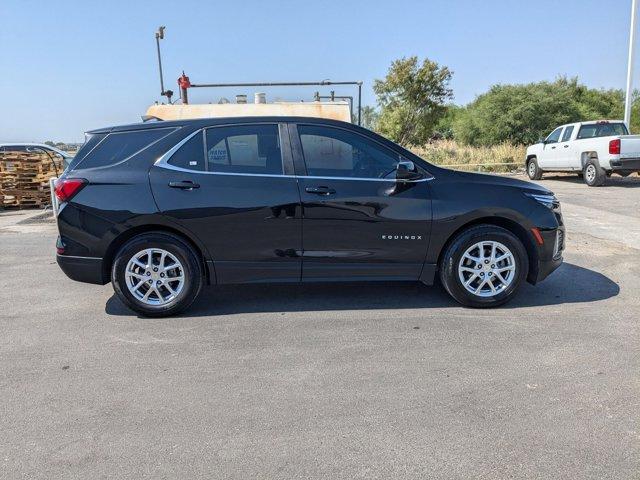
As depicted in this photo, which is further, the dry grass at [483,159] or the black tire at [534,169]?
the dry grass at [483,159]

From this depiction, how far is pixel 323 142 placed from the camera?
477 centimetres

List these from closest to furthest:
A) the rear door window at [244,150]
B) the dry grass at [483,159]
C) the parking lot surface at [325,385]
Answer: the parking lot surface at [325,385] < the rear door window at [244,150] < the dry grass at [483,159]

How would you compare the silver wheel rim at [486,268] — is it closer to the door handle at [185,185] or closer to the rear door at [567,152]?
the door handle at [185,185]

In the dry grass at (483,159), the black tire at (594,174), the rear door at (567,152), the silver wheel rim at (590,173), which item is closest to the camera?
the black tire at (594,174)

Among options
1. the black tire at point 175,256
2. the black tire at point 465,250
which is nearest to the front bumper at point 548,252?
the black tire at point 465,250

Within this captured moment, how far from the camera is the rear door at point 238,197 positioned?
15.0ft

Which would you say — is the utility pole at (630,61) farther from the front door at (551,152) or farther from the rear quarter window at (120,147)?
the rear quarter window at (120,147)

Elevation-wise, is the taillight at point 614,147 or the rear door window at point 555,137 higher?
the rear door window at point 555,137

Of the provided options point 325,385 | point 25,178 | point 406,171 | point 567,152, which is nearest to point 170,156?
point 406,171

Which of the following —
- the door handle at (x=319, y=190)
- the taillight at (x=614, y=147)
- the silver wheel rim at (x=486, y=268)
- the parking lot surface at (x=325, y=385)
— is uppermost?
the taillight at (x=614, y=147)

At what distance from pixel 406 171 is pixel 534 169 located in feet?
51.1

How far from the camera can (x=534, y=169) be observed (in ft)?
60.6

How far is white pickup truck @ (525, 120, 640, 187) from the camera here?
14.4 m

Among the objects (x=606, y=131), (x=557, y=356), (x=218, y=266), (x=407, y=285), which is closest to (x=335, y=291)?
(x=407, y=285)
